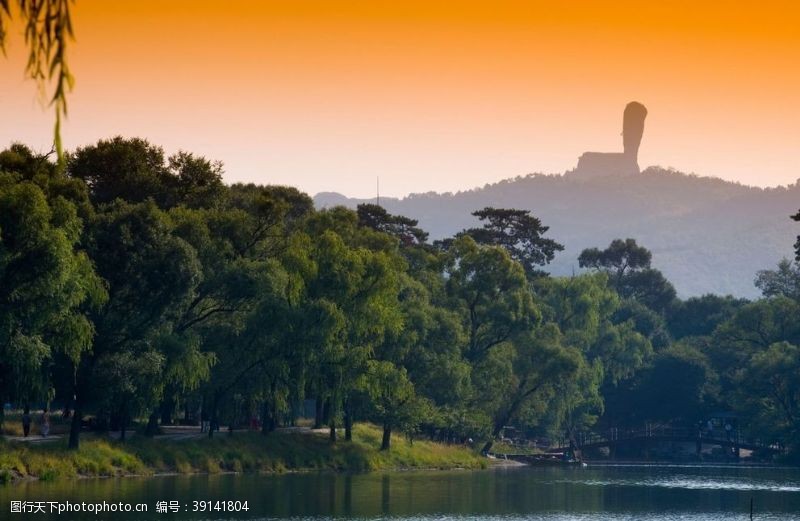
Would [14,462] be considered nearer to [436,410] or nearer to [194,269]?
[194,269]

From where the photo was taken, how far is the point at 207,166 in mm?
89625

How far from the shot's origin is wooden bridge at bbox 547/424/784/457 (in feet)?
444

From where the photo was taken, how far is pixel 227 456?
77688 millimetres

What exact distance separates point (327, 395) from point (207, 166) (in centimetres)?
1862

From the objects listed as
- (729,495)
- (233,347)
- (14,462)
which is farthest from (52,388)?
(729,495)

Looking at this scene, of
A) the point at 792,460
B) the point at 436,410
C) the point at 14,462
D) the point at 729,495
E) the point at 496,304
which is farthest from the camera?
the point at 792,460

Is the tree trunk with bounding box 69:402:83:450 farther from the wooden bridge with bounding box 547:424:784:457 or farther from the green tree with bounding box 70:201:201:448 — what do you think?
the wooden bridge with bounding box 547:424:784:457

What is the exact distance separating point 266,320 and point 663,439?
7297 centimetres

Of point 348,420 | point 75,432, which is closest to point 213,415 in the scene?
point 75,432

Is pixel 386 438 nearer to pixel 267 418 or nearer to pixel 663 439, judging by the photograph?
pixel 267 418

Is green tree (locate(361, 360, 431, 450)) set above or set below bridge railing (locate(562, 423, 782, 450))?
above

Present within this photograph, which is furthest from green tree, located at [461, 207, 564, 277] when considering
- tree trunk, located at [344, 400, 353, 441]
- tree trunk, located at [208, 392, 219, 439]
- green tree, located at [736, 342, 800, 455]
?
tree trunk, located at [208, 392, 219, 439]

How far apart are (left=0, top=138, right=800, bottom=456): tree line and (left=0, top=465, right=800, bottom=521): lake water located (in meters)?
5.58

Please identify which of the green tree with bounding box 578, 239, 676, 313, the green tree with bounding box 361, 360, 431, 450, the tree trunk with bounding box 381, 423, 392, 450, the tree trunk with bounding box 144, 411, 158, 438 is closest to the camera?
the tree trunk with bounding box 144, 411, 158, 438
